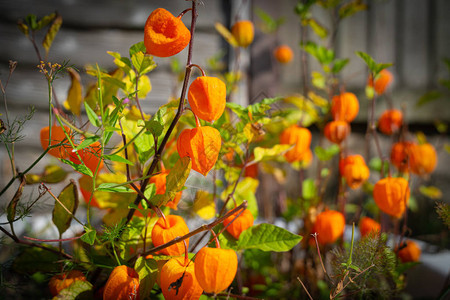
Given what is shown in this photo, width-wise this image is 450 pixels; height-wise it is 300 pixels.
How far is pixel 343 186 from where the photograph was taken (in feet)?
1.91

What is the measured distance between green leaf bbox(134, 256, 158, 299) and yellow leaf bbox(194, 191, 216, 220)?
0.10 m

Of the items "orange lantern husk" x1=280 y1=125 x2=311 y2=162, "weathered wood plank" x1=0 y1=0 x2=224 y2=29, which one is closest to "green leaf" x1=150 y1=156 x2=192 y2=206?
"orange lantern husk" x1=280 y1=125 x2=311 y2=162

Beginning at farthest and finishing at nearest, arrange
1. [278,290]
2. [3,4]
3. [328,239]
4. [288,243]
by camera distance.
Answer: [3,4]
[278,290]
[328,239]
[288,243]

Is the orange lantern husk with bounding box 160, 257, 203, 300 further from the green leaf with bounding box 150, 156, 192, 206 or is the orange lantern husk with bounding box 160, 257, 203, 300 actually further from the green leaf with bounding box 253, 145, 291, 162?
the green leaf with bounding box 253, 145, 291, 162

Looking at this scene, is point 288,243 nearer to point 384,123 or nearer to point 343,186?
point 343,186

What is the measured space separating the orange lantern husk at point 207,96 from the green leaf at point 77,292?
208 millimetres

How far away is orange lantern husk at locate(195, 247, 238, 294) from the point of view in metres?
0.28

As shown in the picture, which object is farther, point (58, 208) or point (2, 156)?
point (2, 156)

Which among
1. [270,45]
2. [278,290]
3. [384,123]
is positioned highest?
[270,45]

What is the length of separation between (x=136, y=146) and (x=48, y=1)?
0.78 meters

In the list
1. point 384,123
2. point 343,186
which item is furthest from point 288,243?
point 384,123

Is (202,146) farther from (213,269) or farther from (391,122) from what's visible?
(391,122)

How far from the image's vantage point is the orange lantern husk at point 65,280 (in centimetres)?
36

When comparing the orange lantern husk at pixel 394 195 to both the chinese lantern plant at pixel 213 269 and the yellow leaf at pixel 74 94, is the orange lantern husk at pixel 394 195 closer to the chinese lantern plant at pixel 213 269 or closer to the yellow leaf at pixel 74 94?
the chinese lantern plant at pixel 213 269
